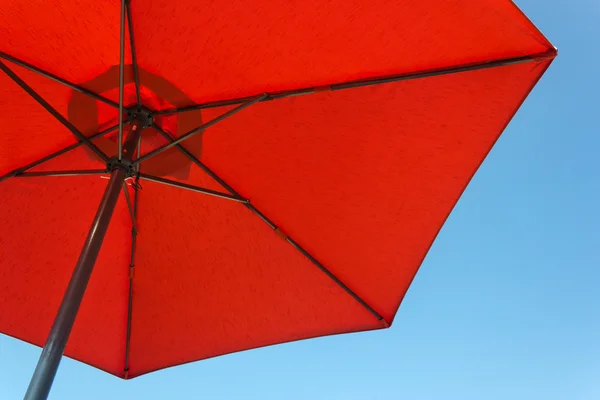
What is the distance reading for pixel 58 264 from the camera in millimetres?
4684

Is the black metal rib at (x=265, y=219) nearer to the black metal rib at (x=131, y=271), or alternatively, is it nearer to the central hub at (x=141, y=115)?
the central hub at (x=141, y=115)

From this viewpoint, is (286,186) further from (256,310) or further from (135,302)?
(135,302)

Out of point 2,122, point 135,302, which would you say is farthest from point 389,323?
point 2,122

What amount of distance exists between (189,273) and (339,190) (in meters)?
1.60

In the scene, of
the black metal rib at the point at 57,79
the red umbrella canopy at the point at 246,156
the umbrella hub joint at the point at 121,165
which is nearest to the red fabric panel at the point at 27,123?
the red umbrella canopy at the point at 246,156

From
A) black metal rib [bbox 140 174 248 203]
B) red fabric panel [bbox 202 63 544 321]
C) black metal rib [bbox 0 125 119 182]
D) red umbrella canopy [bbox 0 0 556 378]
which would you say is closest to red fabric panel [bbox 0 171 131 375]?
red umbrella canopy [bbox 0 0 556 378]

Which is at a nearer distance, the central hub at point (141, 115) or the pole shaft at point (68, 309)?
the pole shaft at point (68, 309)

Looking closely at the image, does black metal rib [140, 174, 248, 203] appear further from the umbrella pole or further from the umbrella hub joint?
the umbrella hub joint

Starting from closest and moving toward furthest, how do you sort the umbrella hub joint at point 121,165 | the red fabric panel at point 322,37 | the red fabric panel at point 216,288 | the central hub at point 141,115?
the red fabric panel at point 322,37 < the umbrella hub joint at point 121,165 < the central hub at point 141,115 < the red fabric panel at point 216,288

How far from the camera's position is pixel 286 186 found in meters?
4.29

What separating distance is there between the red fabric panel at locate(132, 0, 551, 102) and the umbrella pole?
88cm

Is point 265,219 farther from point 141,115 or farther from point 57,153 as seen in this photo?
point 57,153

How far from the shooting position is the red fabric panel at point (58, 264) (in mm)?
4445

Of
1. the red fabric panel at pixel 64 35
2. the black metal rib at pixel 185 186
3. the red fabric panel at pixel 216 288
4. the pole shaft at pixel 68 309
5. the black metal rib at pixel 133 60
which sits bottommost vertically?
the pole shaft at pixel 68 309
